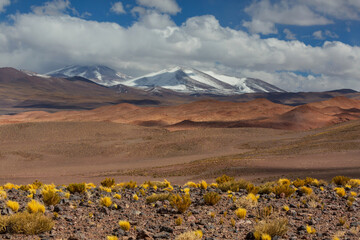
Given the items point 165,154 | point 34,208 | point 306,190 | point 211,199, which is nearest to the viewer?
point 34,208

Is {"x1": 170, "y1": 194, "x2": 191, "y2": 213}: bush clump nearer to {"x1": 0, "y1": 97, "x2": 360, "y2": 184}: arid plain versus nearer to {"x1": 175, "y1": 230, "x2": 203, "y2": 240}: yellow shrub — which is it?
{"x1": 175, "y1": 230, "x2": 203, "y2": 240}: yellow shrub

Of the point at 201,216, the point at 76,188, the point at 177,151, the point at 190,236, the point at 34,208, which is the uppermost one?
the point at 34,208

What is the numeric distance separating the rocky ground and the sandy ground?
30.1ft

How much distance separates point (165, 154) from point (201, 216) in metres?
32.5

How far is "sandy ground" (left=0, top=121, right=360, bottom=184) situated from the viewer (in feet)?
77.8

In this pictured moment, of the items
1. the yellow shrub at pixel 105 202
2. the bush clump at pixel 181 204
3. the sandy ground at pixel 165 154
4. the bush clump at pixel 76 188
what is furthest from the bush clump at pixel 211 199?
the sandy ground at pixel 165 154

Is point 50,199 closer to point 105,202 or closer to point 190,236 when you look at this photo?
point 105,202

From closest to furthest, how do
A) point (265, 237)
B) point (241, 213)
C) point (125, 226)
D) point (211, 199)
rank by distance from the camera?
point (265, 237) < point (125, 226) < point (241, 213) < point (211, 199)

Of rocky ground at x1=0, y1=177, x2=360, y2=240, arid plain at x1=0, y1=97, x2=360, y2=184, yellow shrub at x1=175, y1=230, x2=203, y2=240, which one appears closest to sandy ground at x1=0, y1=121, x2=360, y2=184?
arid plain at x1=0, y1=97, x2=360, y2=184

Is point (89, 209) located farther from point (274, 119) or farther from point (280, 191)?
point (274, 119)

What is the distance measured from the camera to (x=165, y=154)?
41.3m

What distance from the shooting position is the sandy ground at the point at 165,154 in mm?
23719

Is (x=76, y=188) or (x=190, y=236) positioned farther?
(x=76, y=188)

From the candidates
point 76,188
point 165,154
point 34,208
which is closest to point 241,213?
point 34,208
